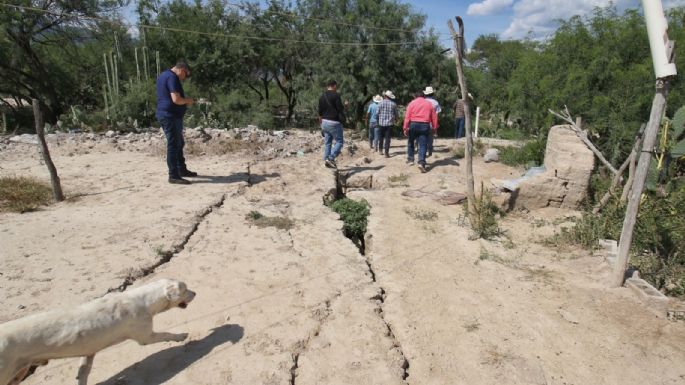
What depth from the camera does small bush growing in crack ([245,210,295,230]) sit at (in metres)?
5.11

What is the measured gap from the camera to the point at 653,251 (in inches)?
179

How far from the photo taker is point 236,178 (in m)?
7.03

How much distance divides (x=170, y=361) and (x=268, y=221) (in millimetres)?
2562

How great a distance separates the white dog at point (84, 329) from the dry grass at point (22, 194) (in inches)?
143

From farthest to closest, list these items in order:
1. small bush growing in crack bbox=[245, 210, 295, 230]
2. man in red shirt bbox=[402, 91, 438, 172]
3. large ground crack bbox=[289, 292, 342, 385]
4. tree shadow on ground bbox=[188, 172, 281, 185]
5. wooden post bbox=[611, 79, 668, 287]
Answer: man in red shirt bbox=[402, 91, 438, 172] < tree shadow on ground bbox=[188, 172, 281, 185] < small bush growing in crack bbox=[245, 210, 295, 230] < wooden post bbox=[611, 79, 668, 287] < large ground crack bbox=[289, 292, 342, 385]

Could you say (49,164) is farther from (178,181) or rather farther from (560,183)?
(560,183)

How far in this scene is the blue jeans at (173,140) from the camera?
603 centimetres

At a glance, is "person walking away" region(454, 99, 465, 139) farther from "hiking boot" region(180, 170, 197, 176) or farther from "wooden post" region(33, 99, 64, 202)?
"wooden post" region(33, 99, 64, 202)

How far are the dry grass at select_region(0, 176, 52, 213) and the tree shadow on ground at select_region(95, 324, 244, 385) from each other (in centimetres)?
360

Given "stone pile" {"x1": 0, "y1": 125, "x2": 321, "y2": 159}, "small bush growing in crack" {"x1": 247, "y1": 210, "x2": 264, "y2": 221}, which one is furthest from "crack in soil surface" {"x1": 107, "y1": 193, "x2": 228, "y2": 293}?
"stone pile" {"x1": 0, "y1": 125, "x2": 321, "y2": 159}

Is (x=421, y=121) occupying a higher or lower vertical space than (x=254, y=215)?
higher

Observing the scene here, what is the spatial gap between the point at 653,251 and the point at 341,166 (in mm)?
5127

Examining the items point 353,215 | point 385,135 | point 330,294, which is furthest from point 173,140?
point 385,135

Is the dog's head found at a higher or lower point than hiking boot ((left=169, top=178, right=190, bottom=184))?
lower
